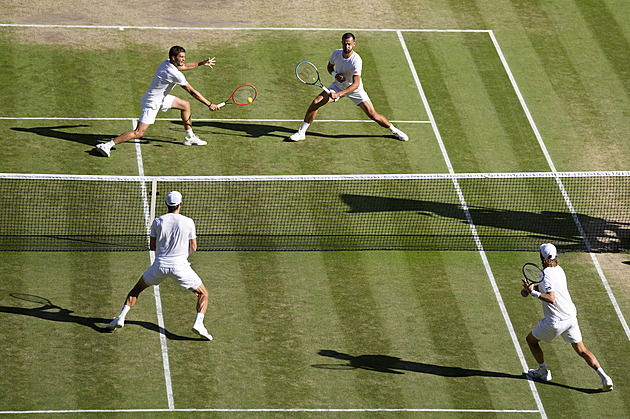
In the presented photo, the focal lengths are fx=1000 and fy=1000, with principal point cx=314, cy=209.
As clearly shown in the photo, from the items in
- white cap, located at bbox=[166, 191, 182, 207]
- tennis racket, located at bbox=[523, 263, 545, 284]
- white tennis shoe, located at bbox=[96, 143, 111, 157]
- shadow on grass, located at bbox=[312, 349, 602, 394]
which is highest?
white cap, located at bbox=[166, 191, 182, 207]

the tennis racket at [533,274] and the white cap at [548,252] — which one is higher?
the white cap at [548,252]

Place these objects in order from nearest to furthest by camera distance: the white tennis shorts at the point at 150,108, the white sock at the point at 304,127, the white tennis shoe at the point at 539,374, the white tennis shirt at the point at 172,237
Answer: the white tennis shirt at the point at 172,237 → the white tennis shoe at the point at 539,374 → the white tennis shorts at the point at 150,108 → the white sock at the point at 304,127

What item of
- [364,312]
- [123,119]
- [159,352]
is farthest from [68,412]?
[123,119]

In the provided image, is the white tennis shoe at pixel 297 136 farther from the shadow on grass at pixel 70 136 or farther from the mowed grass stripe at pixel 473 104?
the mowed grass stripe at pixel 473 104

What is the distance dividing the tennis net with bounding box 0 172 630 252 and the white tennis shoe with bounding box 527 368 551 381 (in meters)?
3.30

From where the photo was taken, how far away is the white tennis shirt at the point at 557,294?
1298cm

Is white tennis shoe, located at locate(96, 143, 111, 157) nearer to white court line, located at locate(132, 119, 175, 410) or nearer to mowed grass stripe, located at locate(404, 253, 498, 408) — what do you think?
white court line, located at locate(132, 119, 175, 410)

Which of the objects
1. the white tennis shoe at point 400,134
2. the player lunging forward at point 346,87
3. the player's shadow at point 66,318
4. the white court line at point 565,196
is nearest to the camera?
the player's shadow at point 66,318

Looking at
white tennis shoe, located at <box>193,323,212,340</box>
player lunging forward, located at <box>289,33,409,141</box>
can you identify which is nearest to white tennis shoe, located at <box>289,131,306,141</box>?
player lunging forward, located at <box>289,33,409,141</box>

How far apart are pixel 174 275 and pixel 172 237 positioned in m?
0.54

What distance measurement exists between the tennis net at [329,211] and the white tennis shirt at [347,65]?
190 cm

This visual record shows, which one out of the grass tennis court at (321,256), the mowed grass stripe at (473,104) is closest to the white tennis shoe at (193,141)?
the grass tennis court at (321,256)

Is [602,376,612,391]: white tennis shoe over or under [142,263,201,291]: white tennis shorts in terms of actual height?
under

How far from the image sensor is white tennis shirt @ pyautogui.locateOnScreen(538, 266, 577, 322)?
1298 centimetres
